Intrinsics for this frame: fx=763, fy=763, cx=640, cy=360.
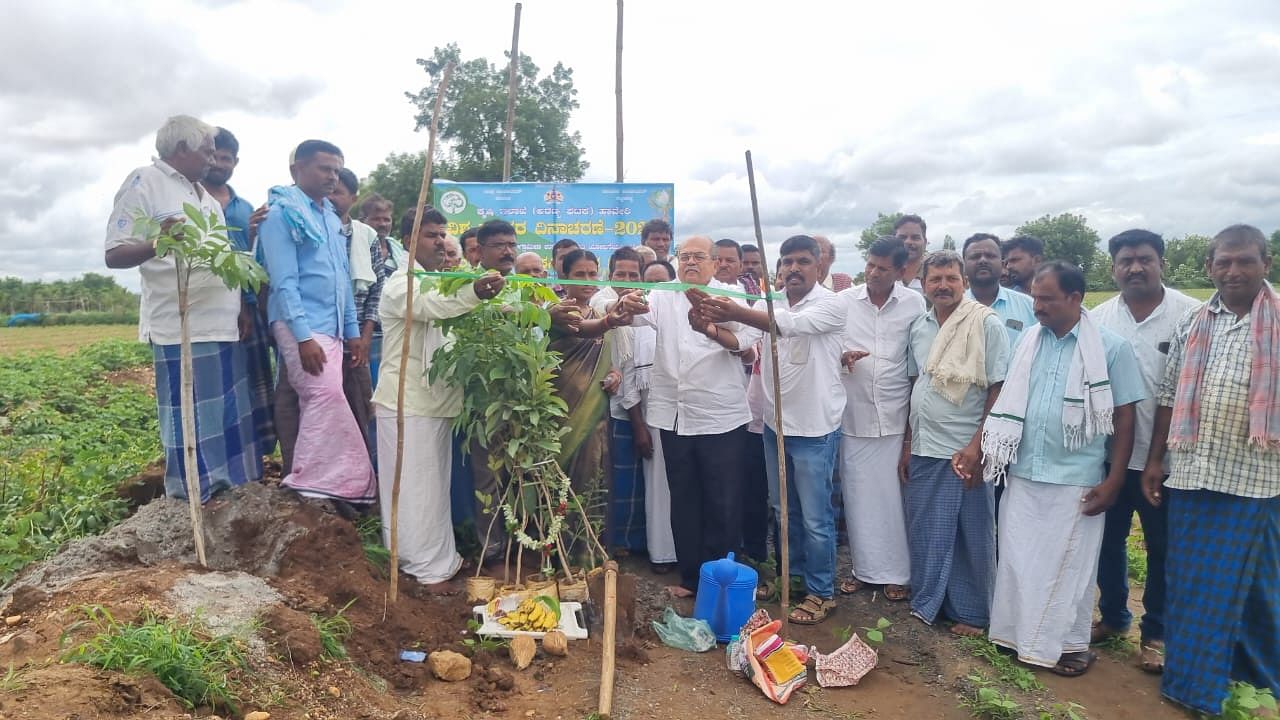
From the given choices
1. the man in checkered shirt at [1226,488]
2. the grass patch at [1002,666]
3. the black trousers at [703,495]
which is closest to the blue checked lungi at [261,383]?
the black trousers at [703,495]

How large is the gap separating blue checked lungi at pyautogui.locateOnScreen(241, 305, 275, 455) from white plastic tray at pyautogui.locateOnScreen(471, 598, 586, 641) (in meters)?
1.77

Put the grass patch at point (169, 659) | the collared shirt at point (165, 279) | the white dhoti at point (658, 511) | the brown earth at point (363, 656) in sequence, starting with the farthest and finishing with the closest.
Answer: the white dhoti at point (658, 511)
the collared shirt at point (165, 279)
the brown earth at point (363, 656)
the grass patch at point (169, 659)

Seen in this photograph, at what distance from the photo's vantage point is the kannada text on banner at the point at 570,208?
1000 cm

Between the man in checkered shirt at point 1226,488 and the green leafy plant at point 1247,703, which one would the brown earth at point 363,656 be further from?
the man in checkered shirt at point 1226,488

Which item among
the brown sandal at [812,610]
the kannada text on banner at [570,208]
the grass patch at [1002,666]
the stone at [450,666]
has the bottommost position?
the grass patch at [1002,666]

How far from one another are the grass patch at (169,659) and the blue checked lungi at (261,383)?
1.90 meters

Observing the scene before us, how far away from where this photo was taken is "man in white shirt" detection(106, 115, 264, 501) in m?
3.80

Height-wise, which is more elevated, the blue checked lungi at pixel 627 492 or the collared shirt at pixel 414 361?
the collared shirt at pixel 414 361

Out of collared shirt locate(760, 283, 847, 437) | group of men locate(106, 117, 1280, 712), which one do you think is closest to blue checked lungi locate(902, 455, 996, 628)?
group of men locate(106, 117, 1280, 712)

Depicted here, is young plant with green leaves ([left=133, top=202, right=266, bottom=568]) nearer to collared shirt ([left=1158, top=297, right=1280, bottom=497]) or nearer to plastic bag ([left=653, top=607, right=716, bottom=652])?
plastic bag ([left=653, top=607, right=716, bottom=652])

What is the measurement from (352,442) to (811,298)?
9.00 ft

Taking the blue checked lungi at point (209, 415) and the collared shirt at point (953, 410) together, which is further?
the collared shirt at point (953, 410)

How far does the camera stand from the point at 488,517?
4.38 m

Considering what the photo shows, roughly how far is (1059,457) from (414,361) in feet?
10.9
